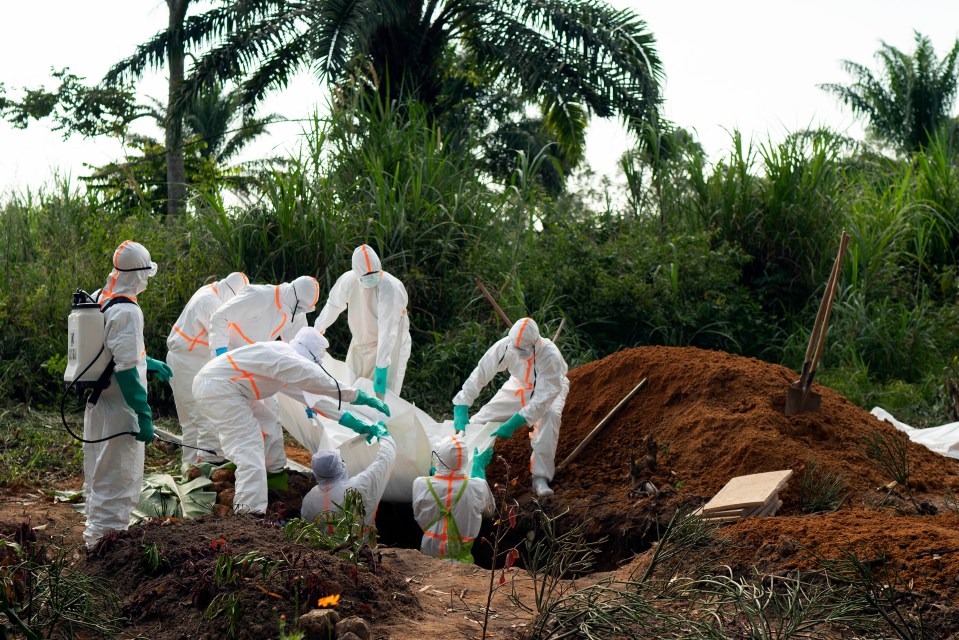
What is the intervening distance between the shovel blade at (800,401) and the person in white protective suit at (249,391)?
136 inches

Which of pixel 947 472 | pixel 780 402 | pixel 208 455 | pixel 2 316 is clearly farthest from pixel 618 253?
pixel 2 316

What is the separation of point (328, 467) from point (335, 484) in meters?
0.13

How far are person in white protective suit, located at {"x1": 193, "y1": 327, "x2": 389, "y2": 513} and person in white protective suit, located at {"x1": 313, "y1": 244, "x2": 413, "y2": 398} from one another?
159cm

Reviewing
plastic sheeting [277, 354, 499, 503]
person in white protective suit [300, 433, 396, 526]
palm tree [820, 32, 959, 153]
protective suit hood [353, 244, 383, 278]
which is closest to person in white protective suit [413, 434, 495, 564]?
person in white protective suit [300, 433, 396, 526]

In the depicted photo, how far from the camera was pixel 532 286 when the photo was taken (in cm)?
1133

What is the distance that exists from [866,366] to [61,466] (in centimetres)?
858

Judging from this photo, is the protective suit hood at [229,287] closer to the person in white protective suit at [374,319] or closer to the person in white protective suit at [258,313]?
the person in white protective suit at [258,313]

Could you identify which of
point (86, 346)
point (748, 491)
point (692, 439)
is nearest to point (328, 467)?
point (86, 346)

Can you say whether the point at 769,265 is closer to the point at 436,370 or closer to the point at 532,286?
the point at 532,286

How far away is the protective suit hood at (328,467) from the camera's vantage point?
595 cm

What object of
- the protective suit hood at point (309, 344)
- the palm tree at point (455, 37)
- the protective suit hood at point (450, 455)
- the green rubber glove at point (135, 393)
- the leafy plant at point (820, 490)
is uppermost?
the palm tree at point (455, 37)

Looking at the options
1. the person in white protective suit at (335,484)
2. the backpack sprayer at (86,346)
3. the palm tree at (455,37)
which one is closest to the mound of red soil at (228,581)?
the backpack sprayer at (86,346)

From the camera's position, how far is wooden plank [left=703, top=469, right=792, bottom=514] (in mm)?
5570

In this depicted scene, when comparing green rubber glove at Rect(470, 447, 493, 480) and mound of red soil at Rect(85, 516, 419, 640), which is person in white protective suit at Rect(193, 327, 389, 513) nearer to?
green rubber glove at Rect(470, 447, 493, 480)
